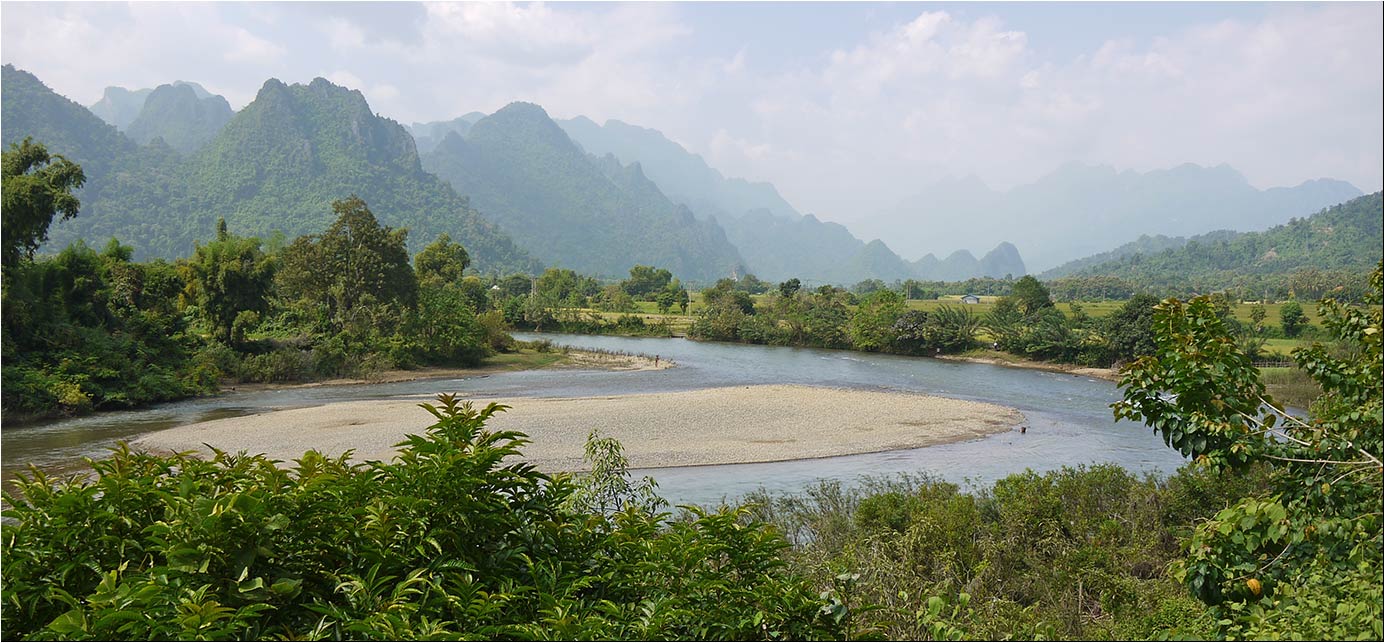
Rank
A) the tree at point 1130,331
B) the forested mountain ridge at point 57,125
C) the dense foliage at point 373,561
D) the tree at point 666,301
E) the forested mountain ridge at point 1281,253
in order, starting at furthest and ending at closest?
1. the forested mountain ridge at point 57,125
2. the forested mountain ridge at point 1281,253
3. the tree at point 666,301
4. the tree at point 1130,331
5. the dense foliage at point 373,561

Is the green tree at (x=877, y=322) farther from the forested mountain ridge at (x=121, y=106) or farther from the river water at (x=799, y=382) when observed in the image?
the forested mountain ridge at (x=121, y=106)

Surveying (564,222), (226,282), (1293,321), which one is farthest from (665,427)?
(564,222)

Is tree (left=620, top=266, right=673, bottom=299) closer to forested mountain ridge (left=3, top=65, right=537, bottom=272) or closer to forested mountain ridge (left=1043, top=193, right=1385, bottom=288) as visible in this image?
forested mountain ridge (left=3, top=65, right=537, bottom=272)

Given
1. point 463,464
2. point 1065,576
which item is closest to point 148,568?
point 463,464

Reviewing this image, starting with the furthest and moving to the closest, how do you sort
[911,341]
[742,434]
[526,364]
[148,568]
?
[911,341] < [526,364] < [742,434] < [148,568]

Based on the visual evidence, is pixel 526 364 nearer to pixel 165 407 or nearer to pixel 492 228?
pixel 165 407

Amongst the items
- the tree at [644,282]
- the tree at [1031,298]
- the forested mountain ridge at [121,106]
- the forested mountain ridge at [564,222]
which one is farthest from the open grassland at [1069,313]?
the forested mountain ridge at [121,106]

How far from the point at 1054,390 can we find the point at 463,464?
31.8 meters

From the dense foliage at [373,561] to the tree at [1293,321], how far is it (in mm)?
48692

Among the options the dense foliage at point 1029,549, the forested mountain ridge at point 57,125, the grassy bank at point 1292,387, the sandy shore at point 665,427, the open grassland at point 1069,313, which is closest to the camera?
the dense foliage at point 1029,549

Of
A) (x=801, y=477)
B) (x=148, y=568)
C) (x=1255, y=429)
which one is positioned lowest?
(x=801, y=477)

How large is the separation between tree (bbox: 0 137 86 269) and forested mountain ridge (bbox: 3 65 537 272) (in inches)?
2229

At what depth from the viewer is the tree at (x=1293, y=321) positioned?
135ft

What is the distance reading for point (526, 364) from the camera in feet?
123
